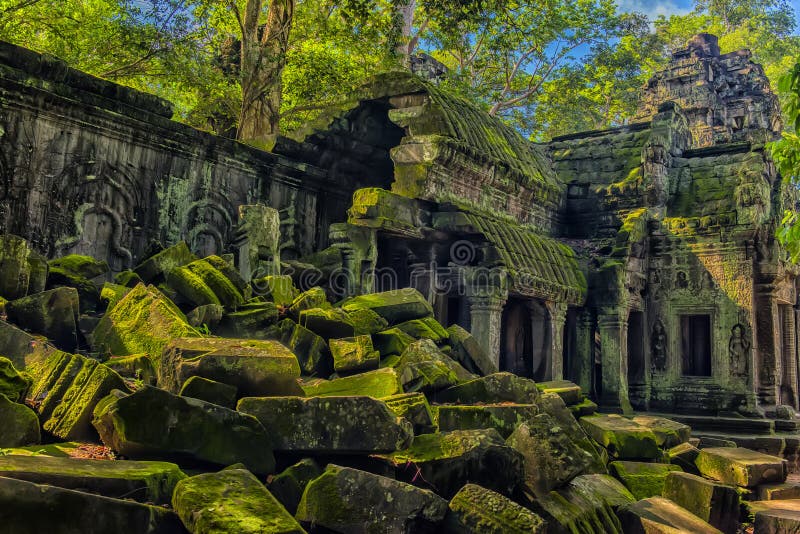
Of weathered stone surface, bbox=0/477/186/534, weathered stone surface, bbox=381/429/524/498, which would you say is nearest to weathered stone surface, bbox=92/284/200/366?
weathered stone surface, bbox=381/429/524/498

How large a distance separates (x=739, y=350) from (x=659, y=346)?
51.9 inches

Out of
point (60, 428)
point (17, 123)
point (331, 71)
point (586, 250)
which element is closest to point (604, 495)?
point (60, 428)

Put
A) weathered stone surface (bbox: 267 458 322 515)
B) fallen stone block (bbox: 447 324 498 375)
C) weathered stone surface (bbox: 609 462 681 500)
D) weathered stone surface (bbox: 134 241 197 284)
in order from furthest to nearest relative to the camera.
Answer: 1. fallen stone block (bbox: 447 324 498 375)
2. weathered stone surface (bbox: 134 241 197 284)
3. weathered stone surface (bbox: 609 462 681 500)
4. weathered stone surface (bbox: 267 458 322 515)

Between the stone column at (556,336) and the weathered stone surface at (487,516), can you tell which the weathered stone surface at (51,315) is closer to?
the weathered stone surface at (487,516)

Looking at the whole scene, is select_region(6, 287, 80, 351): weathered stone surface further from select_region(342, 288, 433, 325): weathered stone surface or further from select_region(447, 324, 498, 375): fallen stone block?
select_region(447, 324, 498, 375): fallen stone block

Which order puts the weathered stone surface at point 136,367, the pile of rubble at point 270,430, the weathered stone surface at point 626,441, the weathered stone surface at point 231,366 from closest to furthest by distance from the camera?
1. the pile of rubble at point 270,430
2. the weathered stone surface at point 231,366
3. the weathered stone surface at point 136,367
4. the weathered stone surface at point 626,441

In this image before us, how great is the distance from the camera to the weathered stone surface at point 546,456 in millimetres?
4965

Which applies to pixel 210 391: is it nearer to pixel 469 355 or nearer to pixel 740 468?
pixel 469 355

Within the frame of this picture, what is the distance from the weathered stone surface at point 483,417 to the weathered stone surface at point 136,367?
2.08 meters

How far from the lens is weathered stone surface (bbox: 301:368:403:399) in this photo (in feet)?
17.2

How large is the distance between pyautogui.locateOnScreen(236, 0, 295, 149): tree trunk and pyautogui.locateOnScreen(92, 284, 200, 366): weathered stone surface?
858 cm

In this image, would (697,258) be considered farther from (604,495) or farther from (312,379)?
(312,379)

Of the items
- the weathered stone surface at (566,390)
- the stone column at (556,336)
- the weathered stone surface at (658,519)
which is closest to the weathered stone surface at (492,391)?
the weathered stone surface at (658,519)

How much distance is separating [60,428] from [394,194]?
600cm
